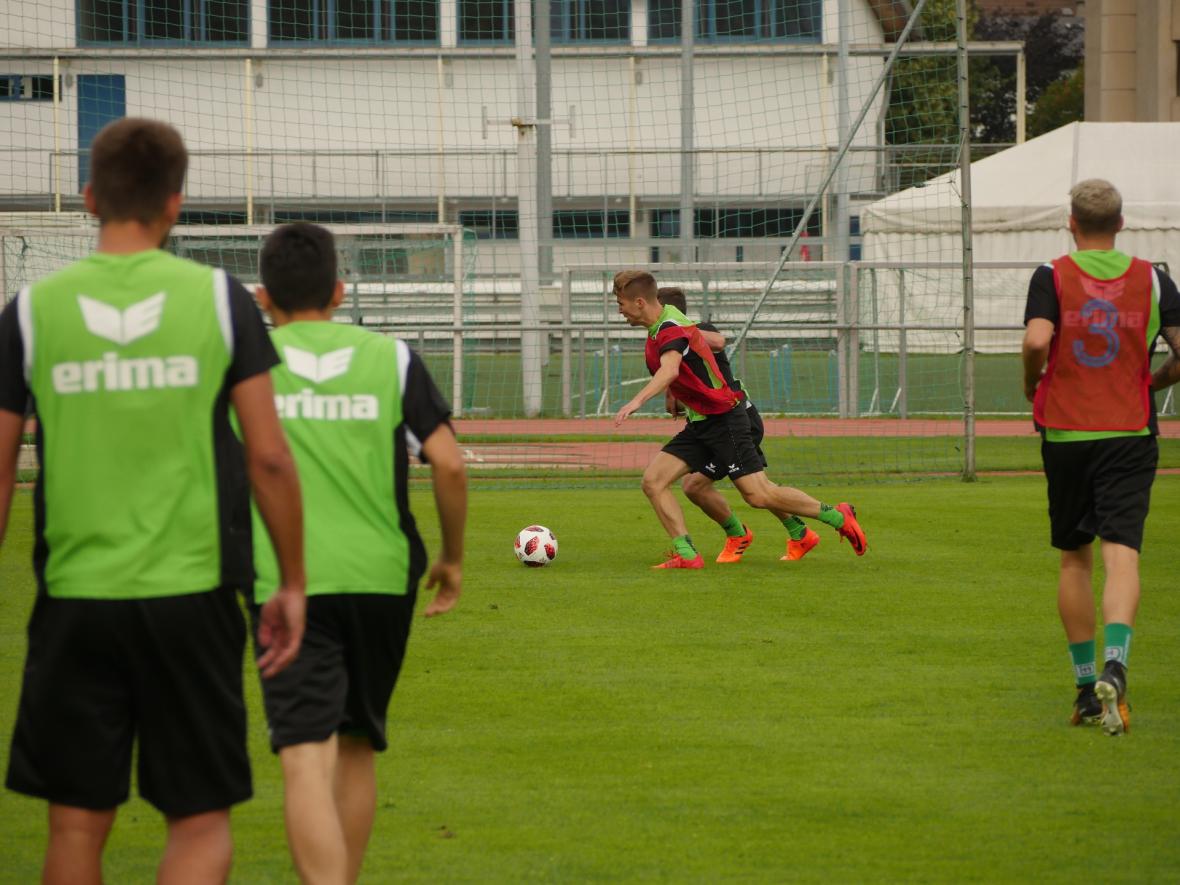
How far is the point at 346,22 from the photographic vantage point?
87.8 ft

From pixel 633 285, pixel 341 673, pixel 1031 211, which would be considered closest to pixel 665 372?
pixel 633 285

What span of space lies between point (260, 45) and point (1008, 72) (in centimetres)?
5231

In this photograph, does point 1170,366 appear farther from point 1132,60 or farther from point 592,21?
point 1132,60

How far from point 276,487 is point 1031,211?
26804 millimetres

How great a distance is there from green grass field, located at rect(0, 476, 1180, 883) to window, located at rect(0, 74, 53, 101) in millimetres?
15448

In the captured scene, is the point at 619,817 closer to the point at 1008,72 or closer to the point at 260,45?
the point at 260,45

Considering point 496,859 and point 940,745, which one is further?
point 940,745

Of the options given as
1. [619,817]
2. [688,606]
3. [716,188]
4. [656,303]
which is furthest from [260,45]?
[619,817]

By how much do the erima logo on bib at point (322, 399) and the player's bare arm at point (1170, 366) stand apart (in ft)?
11.4

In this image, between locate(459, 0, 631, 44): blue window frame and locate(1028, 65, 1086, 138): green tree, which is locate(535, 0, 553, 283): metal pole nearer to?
locate(459, 0, 631, 44): blue window frame

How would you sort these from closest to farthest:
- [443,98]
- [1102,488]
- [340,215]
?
[1102,488] → [340,215] → [443,98]

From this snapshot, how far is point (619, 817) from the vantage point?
5238mm

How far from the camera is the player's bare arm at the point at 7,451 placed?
3537mm

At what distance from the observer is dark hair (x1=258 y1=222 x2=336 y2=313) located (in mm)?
4293
